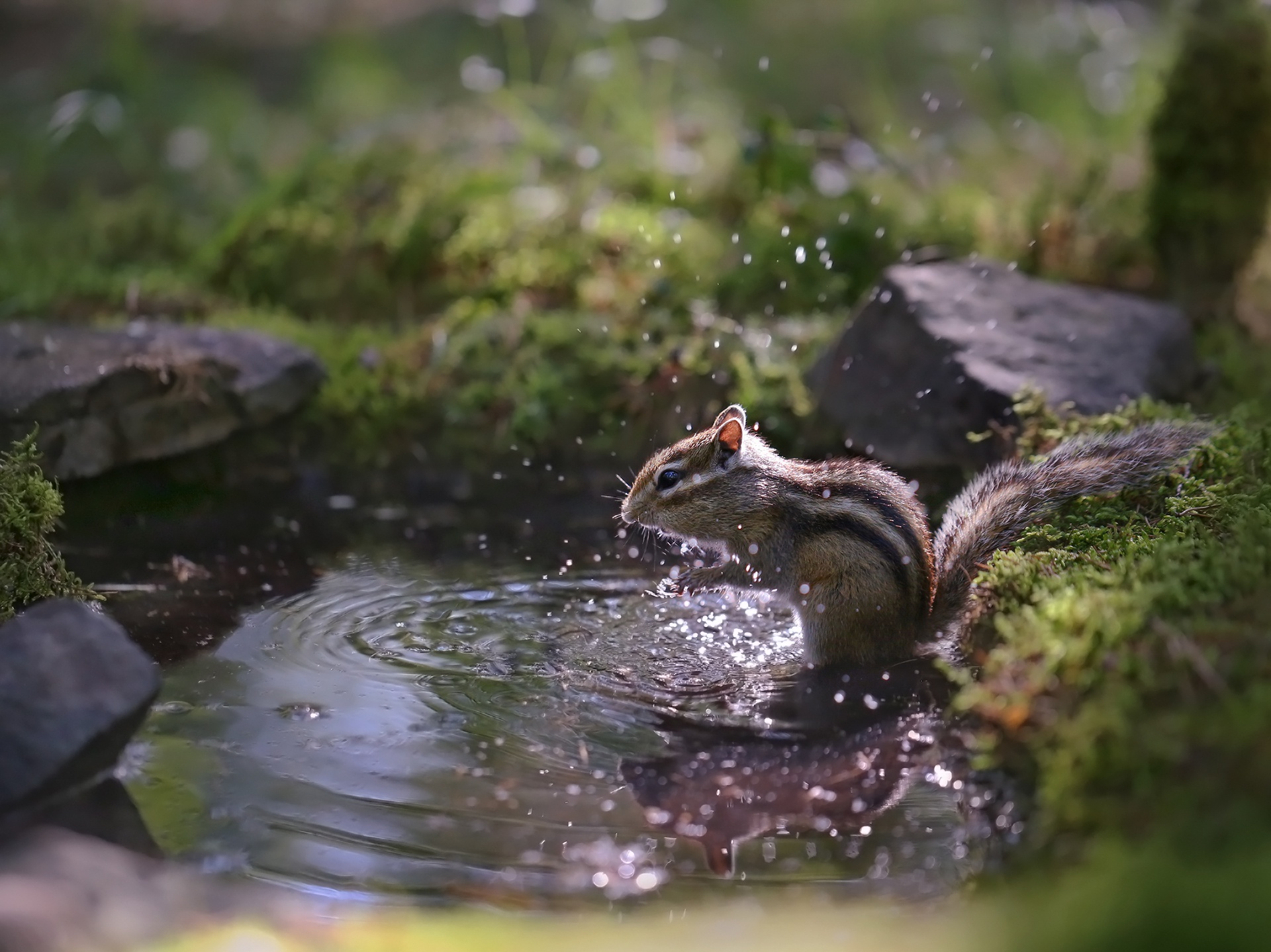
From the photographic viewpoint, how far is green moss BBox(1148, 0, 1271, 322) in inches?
250

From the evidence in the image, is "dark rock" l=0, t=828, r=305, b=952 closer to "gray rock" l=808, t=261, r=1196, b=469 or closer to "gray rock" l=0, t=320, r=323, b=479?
"gray rock" l=0, t=320, r=323, b=479

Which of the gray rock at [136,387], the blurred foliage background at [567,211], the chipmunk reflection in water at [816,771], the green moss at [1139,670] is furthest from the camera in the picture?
the blurred foliage background at [567,211]

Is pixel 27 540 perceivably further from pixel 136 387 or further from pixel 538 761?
pixel 538 761

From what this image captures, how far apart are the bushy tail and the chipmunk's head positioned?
78 centimetres

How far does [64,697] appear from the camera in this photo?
3037 millimetres

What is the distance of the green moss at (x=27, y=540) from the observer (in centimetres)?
389

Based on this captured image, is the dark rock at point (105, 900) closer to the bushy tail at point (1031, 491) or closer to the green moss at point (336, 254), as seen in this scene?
the bushy tail at point (1031, 491)

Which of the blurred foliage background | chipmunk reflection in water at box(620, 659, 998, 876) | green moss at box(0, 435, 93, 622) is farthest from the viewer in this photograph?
the blurred foliage background

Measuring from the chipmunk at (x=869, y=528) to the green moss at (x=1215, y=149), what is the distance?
2.84m

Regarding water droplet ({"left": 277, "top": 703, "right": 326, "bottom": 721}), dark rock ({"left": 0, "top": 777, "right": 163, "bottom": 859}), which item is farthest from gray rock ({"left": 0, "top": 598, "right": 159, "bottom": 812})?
water droplet ({"left": 277, "top": 703, "right": 326, "bottom": 721})

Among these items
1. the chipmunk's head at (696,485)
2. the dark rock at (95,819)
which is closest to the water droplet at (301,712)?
the dark rock at (95,819)

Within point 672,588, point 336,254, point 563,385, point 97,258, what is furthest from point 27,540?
point 97,258

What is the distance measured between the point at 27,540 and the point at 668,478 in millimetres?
2165

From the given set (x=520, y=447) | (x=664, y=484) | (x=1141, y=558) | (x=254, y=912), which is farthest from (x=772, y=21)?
(x=254, y=912)
